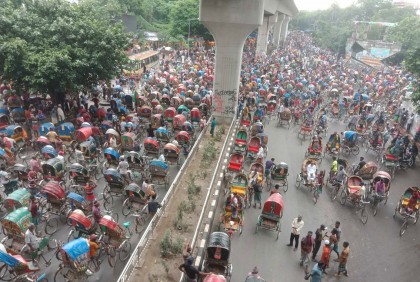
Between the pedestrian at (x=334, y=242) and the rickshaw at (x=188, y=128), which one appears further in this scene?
the rickshaw at (x=188, y=128)

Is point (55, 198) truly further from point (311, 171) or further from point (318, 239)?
point (311, 171)

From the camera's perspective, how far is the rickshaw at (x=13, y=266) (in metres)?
8.78

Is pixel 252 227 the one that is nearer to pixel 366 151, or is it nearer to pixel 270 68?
pixel 366 151

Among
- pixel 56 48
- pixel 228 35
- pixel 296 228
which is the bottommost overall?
pixel 296 228

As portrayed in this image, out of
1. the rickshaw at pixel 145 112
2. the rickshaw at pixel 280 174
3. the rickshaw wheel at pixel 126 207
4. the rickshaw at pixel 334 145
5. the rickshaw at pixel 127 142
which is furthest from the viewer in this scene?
the rickshaw at pixel 145 112

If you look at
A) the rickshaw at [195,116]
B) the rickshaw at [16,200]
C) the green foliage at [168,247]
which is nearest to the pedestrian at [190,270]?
the green foliage at [168,247]

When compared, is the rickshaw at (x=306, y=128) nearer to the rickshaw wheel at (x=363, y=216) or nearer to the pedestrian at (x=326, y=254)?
the rickshaw wheel at (x=363, y=216)

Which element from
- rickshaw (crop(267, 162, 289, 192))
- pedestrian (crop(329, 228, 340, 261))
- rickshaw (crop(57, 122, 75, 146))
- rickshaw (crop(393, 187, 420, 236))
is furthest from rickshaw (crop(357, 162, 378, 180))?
rickshaw (crop(57, 122, 75, 146))

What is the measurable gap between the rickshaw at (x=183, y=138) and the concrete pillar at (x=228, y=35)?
729cm

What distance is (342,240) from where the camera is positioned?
12875mm

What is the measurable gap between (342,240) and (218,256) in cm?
562

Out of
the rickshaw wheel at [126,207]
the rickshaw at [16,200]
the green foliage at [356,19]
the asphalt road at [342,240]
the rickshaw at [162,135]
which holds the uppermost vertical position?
the green foliage at [356,19]

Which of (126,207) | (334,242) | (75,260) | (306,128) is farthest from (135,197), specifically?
(306,128)

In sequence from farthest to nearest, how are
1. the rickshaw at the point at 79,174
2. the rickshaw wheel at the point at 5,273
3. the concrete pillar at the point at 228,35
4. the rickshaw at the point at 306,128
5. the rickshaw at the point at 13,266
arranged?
the rickshaw at the point at 306,128, the concrete pillar at the point at 228,35, the rickshaw at the point at 79,174, the rickshaw wheel at the point at 5,273, the rickshaw at the point at 13,266
